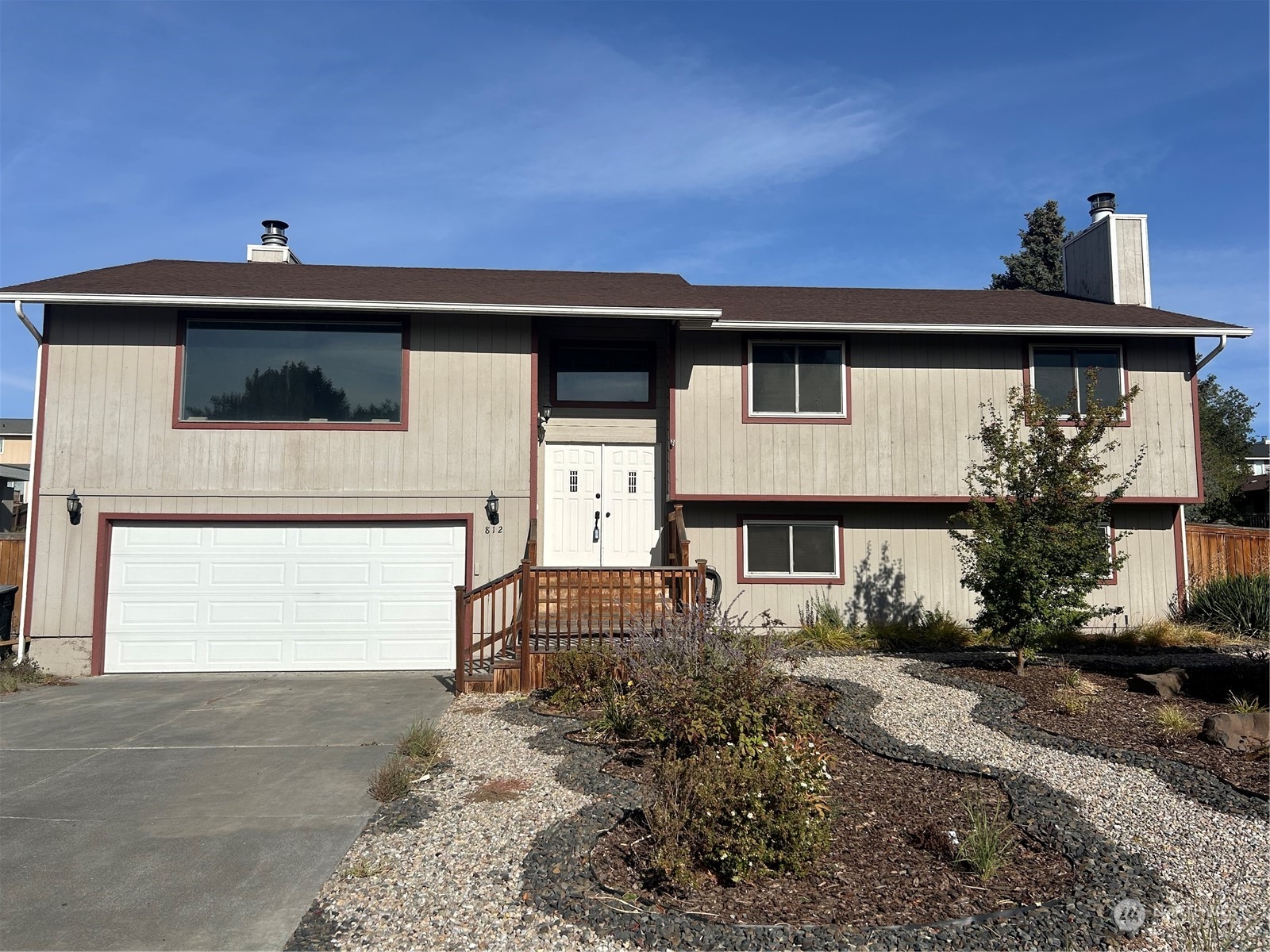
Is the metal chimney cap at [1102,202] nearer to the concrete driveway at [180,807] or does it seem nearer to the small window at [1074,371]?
the small window at [1074,371]

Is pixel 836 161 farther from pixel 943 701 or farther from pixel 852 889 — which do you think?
pixel 852 889

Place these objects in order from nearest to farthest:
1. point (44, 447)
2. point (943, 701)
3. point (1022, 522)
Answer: point (943, 701), point (1022, 522), point (44, 447)

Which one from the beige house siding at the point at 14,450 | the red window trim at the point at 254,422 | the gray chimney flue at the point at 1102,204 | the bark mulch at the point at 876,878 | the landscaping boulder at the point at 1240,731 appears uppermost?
the gray chimney flue at the point at 1102,204

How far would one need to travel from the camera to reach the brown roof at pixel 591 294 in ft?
36.2

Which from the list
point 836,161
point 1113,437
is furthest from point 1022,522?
point 836,161

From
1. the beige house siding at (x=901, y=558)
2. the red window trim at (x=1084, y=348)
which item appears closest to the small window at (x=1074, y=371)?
the red window trim at (x=1084, y=348)

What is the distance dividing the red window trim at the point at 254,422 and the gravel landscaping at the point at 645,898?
540cm

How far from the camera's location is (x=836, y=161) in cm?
1477

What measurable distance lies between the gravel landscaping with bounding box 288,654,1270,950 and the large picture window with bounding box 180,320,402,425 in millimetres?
5788

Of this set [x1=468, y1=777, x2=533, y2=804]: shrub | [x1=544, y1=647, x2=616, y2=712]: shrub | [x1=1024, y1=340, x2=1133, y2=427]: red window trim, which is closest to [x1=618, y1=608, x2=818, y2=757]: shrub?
[x1=544, y1=647, x2=616, y2=712]: shrub

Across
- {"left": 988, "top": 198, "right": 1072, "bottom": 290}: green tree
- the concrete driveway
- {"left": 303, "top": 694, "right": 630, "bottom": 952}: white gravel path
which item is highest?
{"left": 988, "top": 198, "right": 1072, "bottom": 290}: green tree

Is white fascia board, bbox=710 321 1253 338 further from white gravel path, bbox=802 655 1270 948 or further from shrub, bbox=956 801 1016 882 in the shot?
shrub, bbox=956 801 1016 882

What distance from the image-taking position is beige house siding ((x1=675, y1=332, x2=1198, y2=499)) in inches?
467

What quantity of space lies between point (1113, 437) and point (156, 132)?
14.7m
